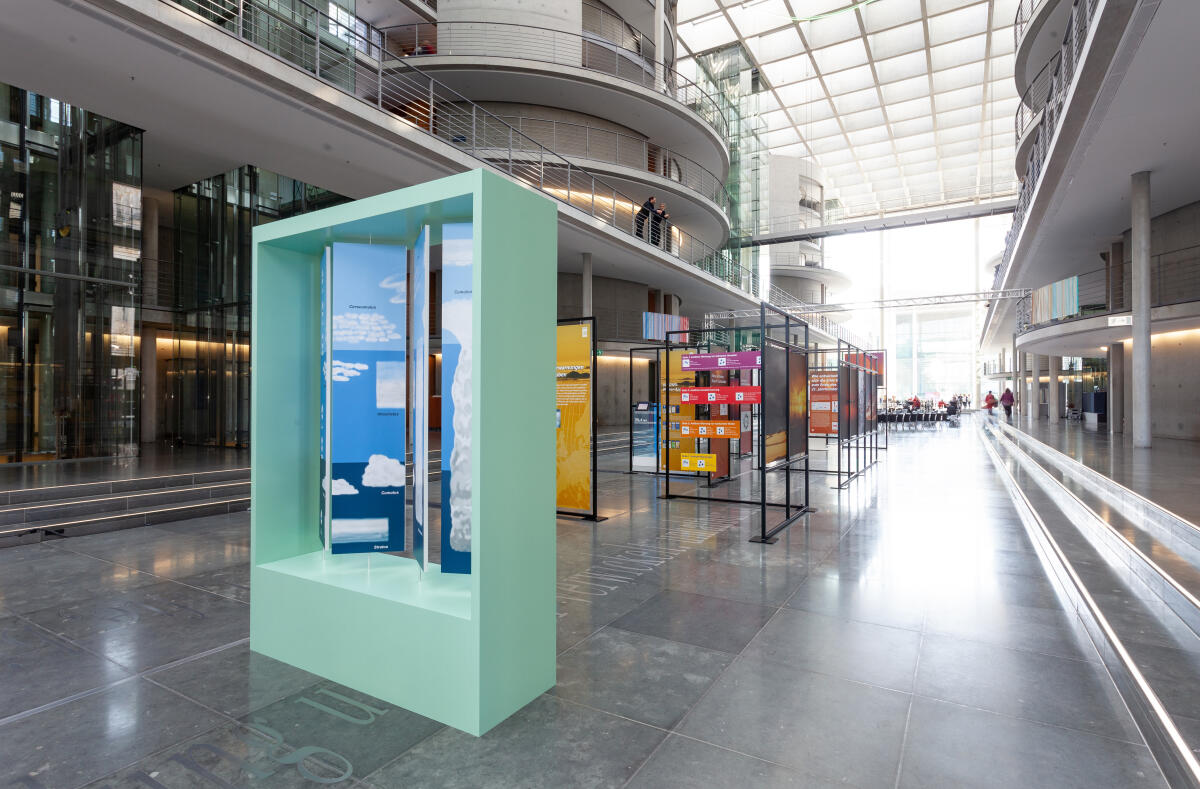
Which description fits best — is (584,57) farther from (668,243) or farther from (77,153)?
(77,153)

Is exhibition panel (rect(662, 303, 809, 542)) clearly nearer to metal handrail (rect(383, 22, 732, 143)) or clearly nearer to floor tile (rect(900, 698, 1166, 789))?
floor tile (rect(900, 698, 1166, 789))

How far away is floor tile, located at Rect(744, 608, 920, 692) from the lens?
9.97 feet

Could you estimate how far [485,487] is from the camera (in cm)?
254

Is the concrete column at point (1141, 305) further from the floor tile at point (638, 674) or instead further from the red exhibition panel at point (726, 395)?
the floor tile at point (638, 674)

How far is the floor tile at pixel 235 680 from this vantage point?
276cm

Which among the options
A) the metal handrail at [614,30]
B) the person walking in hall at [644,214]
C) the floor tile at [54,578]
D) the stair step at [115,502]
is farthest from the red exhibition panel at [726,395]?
the metal handrail at [614,30]

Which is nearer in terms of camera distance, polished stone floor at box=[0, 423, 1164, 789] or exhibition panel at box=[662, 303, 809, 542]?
polished stone floor at box=[0, 423, 1164, 789]

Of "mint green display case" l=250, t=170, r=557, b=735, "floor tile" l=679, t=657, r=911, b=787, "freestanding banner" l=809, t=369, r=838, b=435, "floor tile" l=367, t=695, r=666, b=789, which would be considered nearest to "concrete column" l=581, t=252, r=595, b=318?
"freestanding banner" l=809, t=369, r=838, b=435

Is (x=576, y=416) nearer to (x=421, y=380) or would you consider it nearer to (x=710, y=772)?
(x=421, y=380)

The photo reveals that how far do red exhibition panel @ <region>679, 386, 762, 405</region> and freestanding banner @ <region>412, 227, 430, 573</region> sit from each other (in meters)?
3.97

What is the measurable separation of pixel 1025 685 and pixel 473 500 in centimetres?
276

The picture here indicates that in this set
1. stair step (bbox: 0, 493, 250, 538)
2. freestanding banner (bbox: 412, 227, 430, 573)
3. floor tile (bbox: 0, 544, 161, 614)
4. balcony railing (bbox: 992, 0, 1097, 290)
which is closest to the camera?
freestanding banner (bbox: 412, 227, 430, 573)

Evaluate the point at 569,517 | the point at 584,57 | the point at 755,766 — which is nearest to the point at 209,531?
the point at 569,517

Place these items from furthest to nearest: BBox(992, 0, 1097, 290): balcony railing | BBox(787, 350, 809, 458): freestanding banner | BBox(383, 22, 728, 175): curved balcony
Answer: BBox(383, 22, 728, 175): curved balcony → BBox(992, 0, 1097, 290): balcony railing → BBox(787, 350, 809, 458): freestanding banner
